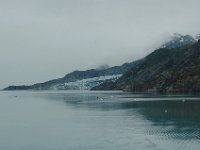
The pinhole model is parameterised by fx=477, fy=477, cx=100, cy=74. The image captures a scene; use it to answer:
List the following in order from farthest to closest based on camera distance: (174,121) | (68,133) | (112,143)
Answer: (174,121)
(68,133)
(112,143)

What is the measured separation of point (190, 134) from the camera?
207 feet

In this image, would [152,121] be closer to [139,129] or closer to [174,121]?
[174,121]

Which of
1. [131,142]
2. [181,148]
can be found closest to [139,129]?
[131,142]

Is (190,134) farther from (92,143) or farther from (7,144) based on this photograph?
(7,144)

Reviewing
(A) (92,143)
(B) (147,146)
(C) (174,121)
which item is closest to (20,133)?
(A) (92,143)

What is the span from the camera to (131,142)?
56.1 m

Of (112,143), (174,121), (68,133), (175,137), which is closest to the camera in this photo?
(112,143)

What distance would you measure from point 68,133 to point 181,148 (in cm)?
2001

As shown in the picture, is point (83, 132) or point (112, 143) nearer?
point (112, 143)

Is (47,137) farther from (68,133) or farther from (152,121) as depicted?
(152,121)

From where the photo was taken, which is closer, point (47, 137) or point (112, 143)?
point (112, 143)

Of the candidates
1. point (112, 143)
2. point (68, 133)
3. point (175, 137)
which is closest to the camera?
point (112, 143)

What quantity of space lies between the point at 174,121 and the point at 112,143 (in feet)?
91.2

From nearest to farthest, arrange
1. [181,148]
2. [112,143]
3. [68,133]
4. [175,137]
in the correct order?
[181,148]
[112,143]
[175,137]
[68,133]
